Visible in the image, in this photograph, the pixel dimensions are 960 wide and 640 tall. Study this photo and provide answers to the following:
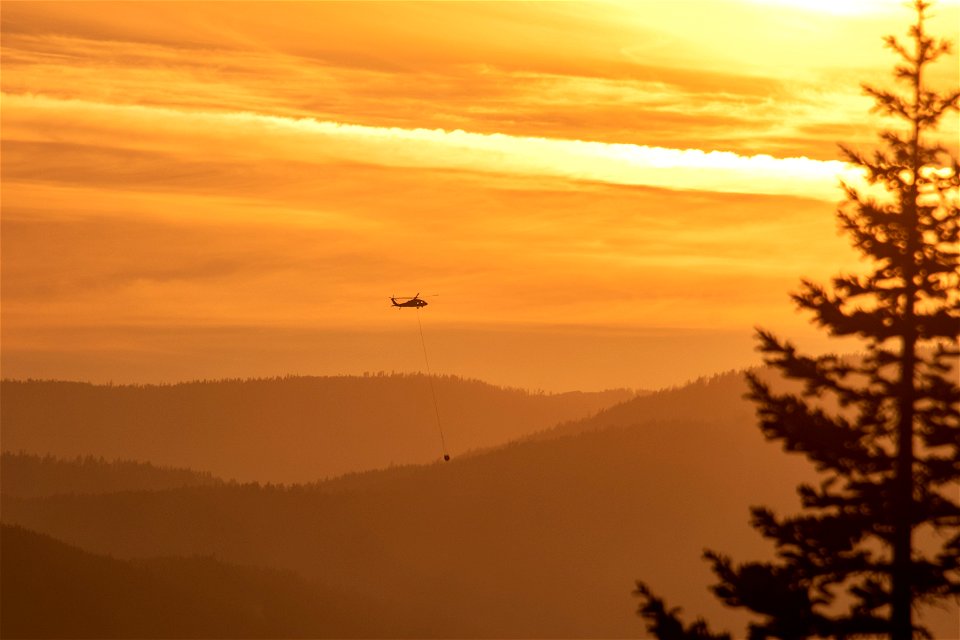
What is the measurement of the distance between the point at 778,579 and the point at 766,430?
12.1 feet

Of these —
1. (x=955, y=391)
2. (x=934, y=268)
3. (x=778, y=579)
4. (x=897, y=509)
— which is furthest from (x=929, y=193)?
(x=778, y=579)

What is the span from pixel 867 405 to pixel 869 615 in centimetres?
507

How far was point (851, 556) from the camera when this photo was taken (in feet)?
129

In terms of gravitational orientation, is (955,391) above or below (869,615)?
above

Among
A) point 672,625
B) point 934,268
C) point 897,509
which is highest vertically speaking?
point 934,268

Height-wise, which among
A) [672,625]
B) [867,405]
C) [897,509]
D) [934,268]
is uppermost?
[934,268]

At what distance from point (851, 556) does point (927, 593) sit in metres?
1.98

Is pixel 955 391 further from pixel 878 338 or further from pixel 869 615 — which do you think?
pixel 869 615

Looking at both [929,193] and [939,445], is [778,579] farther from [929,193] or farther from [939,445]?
[929,193]

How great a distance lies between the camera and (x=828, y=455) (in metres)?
39.6

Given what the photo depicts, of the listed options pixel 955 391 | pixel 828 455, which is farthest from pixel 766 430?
pixel 955 391

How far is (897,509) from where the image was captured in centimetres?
3922

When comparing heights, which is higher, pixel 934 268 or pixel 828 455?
pixel 934 268

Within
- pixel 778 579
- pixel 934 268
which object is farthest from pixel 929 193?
pixel 778 579
